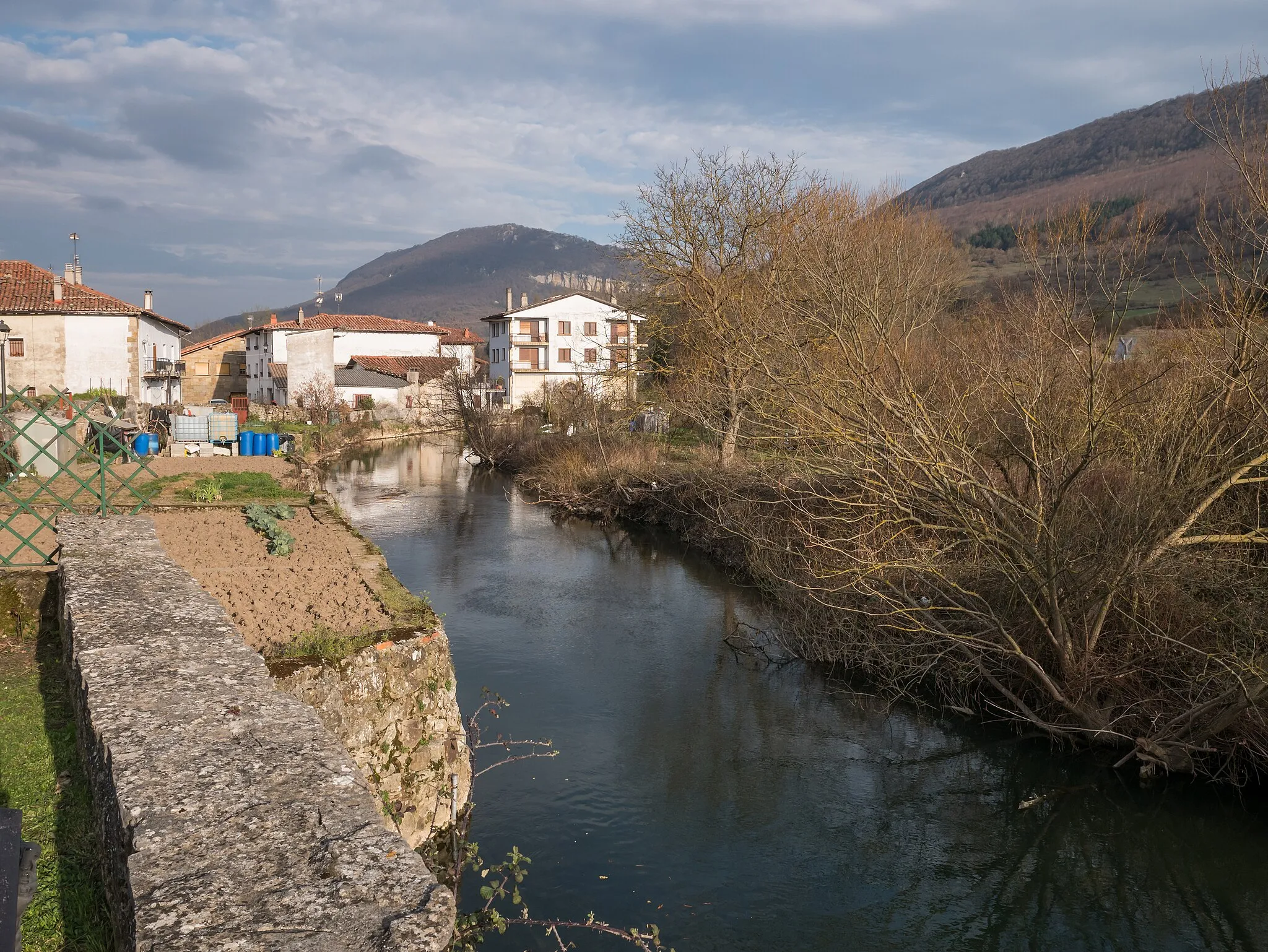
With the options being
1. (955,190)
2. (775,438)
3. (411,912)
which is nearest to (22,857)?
(411,912)

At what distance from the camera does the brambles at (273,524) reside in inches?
460

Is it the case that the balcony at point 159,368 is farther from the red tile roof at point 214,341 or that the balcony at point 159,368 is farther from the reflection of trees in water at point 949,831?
the reflection of trees in water at point 949,831

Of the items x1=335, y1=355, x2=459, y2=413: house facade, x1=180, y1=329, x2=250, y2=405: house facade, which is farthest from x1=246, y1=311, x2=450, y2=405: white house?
x1=335, y1=355, x2=459, y2=413: house facade

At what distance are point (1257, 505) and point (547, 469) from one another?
2213cm

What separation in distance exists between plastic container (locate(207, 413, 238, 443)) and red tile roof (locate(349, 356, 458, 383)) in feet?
118

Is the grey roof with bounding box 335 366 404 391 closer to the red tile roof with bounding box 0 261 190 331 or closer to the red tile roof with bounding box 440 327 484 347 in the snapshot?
the red tile roof with bounding box 440 327 484 347

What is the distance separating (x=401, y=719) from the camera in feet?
25.3

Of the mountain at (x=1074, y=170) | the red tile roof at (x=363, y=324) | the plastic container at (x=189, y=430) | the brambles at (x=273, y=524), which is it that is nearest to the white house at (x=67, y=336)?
the plastic container at (x=189, y=430)

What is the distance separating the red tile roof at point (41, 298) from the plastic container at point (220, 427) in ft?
59.7

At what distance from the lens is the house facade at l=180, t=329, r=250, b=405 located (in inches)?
2928

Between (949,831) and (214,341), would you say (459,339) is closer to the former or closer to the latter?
(214,341)

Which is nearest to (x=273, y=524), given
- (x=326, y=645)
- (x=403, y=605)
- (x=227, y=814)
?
(x=403, y=605)

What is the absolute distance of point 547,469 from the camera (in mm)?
29625

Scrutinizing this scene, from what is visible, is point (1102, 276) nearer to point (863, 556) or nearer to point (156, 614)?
point (863, 556)
